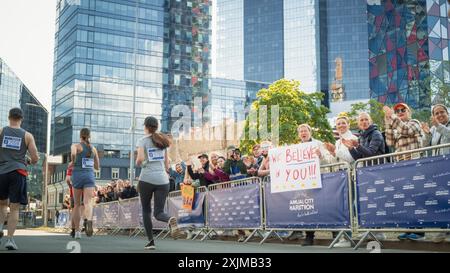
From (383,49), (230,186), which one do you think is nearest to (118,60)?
(383,49)

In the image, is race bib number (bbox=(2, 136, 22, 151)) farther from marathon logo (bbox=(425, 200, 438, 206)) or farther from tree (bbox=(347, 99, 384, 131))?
tree (bbox=(347, 99, 384, 131))

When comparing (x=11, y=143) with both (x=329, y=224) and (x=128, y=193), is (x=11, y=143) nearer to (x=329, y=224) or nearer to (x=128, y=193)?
(x=329, y=224)

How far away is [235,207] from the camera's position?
12.7m

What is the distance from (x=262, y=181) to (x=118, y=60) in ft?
282

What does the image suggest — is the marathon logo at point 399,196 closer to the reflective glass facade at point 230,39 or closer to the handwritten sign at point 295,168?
the handwritten sign at point 295,168

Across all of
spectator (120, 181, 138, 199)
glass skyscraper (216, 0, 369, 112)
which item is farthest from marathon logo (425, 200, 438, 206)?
glass skyscraper (216, 0, 369, 112)

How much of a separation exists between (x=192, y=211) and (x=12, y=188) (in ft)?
22.7

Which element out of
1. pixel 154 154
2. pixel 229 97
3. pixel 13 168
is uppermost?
pixel 229 97

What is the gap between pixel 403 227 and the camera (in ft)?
26.9

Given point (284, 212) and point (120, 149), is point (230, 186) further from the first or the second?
point (120, 149)

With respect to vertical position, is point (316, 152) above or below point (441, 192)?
above

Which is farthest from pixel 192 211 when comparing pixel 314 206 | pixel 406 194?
pixel 406 194

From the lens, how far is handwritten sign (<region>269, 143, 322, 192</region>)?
10.2 metres

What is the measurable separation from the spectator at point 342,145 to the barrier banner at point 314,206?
0.48 meters
